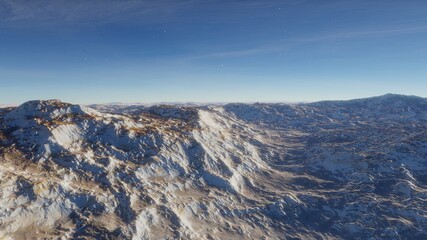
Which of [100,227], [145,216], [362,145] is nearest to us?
[100,227]

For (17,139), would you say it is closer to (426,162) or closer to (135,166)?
(135,166)

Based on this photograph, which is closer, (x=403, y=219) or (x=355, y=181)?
(x=403, y=219)

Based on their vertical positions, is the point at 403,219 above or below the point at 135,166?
below

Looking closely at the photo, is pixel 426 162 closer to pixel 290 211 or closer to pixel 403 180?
pixel 403 180

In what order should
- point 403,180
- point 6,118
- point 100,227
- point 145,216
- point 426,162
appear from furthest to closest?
point 426,162, point 403,180, point 6,118, point 145,216, point 100,227

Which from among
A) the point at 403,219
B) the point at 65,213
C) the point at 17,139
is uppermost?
the point at 17,139

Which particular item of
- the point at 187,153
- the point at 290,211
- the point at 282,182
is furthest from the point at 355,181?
the point at 187,153
